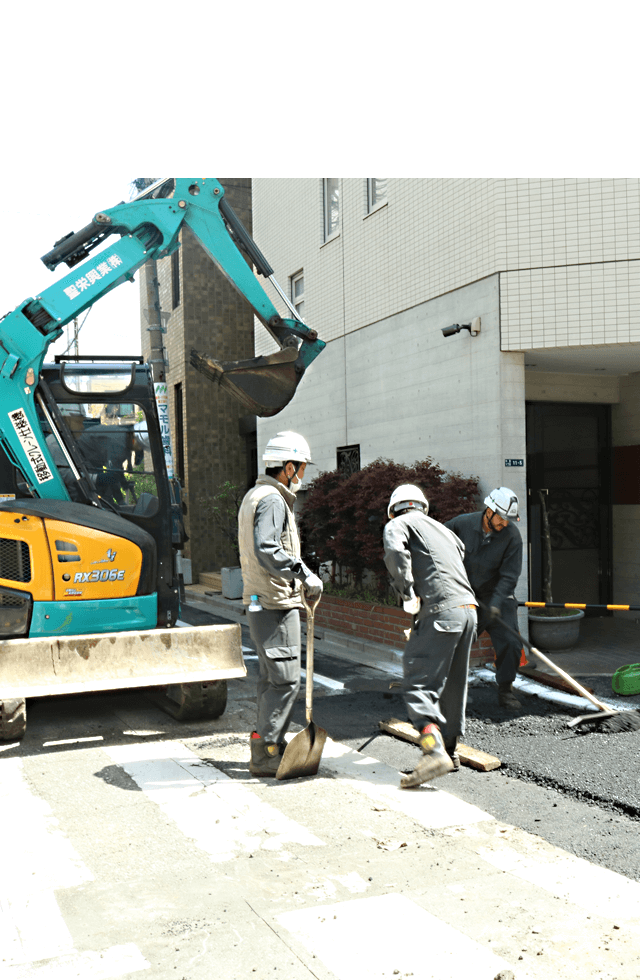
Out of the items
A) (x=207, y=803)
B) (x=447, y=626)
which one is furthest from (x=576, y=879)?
(x=207, y=803)

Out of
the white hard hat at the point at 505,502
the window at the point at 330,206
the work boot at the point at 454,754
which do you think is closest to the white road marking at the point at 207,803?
the work boot at the point at 454,754

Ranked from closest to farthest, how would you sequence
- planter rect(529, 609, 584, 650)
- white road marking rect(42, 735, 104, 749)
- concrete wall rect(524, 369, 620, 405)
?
1. white road marking rect(42, 735, 104, 749)
2. planter rect(529, 609, 584, 650)
3. concrete wall rect(524, 369, 620, 405)

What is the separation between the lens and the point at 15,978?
3.16 metres

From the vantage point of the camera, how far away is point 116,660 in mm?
6539

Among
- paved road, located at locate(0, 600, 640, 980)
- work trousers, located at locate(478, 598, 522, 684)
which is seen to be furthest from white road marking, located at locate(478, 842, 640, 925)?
work trousers, located at locate(478, 598, 522, 684)

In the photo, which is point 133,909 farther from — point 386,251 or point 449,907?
point 386,251

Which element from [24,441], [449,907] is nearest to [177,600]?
[24,441]

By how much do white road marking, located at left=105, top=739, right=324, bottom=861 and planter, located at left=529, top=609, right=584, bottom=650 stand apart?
14.9ft

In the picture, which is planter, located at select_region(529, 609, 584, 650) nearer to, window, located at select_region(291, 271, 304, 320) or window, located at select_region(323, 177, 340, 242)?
window, located at select_region(323, 177, 340, 242)

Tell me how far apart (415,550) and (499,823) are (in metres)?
1.84

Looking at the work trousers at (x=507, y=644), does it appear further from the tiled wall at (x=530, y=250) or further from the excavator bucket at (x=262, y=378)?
the tiled wall at (x=530, y=250)

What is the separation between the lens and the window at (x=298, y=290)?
1516 cm

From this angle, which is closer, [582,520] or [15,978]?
[15,978]

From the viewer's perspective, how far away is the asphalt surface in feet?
15.2
